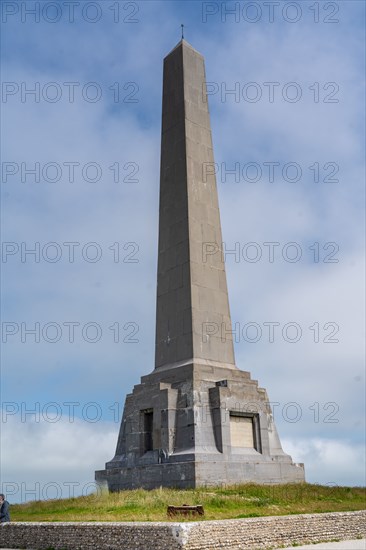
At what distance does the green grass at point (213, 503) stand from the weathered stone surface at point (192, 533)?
97cm

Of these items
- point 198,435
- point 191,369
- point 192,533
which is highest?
point 191,369

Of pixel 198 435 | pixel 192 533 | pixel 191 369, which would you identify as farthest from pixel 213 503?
pixel 191 369

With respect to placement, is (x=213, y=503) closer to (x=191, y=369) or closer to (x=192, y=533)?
(x=192, y=533)

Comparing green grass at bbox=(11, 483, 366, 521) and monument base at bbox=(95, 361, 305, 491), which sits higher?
monument base at bbox=(95, 361, 305, 491)

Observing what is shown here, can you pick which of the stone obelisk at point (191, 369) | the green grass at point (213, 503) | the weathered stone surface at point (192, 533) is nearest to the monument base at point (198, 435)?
the stone obelisk at point (191, 369)

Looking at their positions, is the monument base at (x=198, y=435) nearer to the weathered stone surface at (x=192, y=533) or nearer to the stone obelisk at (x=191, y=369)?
the stone obelisk at (x=191, y=369)

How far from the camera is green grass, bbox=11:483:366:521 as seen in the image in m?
14.9

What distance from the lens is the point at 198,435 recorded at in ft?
64.5

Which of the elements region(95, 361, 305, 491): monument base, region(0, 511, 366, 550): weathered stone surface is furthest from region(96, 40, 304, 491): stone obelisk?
region(0, 511, 366, 550): weathered stone surface

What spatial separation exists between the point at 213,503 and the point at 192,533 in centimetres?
469

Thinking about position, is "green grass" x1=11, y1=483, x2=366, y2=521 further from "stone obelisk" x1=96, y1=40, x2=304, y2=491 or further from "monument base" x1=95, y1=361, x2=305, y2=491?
"stone obelisk" x1=96, y1=40, x2=304, y2=491

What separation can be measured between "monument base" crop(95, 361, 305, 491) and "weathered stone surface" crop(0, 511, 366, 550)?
484cm

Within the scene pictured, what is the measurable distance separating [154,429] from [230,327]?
4.82m

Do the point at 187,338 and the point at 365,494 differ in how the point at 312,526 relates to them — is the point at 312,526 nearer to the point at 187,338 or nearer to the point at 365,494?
the point at 365,494
